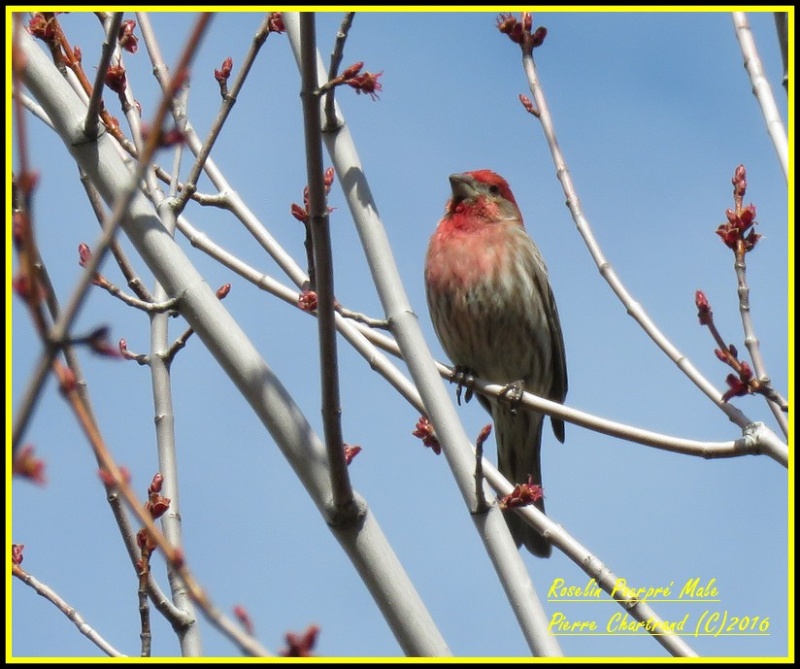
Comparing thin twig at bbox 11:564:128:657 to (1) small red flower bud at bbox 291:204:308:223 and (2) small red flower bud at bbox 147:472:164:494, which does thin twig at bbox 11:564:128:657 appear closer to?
(2) small red flower bud at bbox 147:472:164:494

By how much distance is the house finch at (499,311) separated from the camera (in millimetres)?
7480

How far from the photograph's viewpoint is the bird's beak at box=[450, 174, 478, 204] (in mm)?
8094

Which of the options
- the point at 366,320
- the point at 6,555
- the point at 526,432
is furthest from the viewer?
the point at 526,432

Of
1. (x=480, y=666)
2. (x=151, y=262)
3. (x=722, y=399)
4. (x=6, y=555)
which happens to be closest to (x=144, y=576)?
(x=6, y=555)

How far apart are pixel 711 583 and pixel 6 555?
353cm

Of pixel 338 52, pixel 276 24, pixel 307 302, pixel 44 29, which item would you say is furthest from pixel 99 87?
pixel 276 24

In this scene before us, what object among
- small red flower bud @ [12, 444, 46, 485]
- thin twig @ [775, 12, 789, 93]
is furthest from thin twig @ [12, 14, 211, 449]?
thin twig @ [775, 12, 789, 93]

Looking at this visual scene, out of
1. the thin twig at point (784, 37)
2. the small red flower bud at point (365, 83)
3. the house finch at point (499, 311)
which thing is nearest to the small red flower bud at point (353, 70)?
the small red flower bud at point (365, 83)

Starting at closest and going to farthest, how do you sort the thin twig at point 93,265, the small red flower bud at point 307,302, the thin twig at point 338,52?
the thin twig at point 93,265
the thin twig at point 338,52
the small red flower bud at point 307,302

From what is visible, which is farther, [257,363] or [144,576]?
[144,576]

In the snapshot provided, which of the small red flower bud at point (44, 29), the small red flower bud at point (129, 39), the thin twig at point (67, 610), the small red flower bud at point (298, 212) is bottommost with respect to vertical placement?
the thin twig at point (67, 610)

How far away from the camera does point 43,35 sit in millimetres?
4781

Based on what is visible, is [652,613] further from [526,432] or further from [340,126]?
[526,432]

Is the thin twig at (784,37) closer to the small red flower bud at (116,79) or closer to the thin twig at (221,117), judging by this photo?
the thin twig at (221,117)
